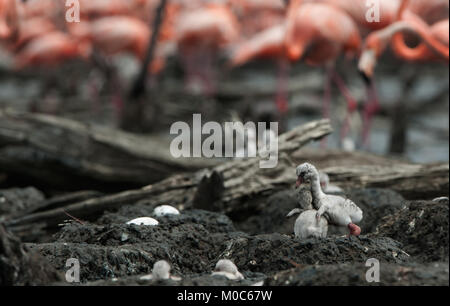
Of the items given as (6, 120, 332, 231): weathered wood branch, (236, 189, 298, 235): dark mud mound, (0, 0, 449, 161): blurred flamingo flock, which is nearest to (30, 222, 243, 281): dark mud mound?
(236, 189, 298, 235): dark mud mound

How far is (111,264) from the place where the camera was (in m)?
4.81

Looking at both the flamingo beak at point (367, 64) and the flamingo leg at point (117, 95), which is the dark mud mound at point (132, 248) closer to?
the flamingo beak at point (367, 64)

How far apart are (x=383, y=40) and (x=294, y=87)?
5750mm

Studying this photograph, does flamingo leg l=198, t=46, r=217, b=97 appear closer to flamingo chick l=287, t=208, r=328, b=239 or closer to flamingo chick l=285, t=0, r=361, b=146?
flamingo chick l=285, t=0, r=361, b=146

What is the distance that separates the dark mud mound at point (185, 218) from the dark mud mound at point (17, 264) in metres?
1.62

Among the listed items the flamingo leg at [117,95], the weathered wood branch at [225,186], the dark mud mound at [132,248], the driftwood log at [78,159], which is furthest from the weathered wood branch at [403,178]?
the flamingo leg at [117,95]

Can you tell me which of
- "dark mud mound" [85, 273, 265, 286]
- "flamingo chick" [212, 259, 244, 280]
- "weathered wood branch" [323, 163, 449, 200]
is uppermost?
"weathered wood branch" [323, 163, 449, 200]

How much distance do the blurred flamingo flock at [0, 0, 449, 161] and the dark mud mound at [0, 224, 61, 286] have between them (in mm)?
5466

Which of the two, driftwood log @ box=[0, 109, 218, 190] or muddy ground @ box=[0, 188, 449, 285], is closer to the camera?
muddy ground @ box=[0, 188, 449, 285]

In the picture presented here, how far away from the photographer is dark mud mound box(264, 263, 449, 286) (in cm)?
396

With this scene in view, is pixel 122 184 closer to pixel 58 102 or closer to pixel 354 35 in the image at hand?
pixel 354 35

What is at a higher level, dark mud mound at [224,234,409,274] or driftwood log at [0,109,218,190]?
driftwood log at [0,109,218,190]
